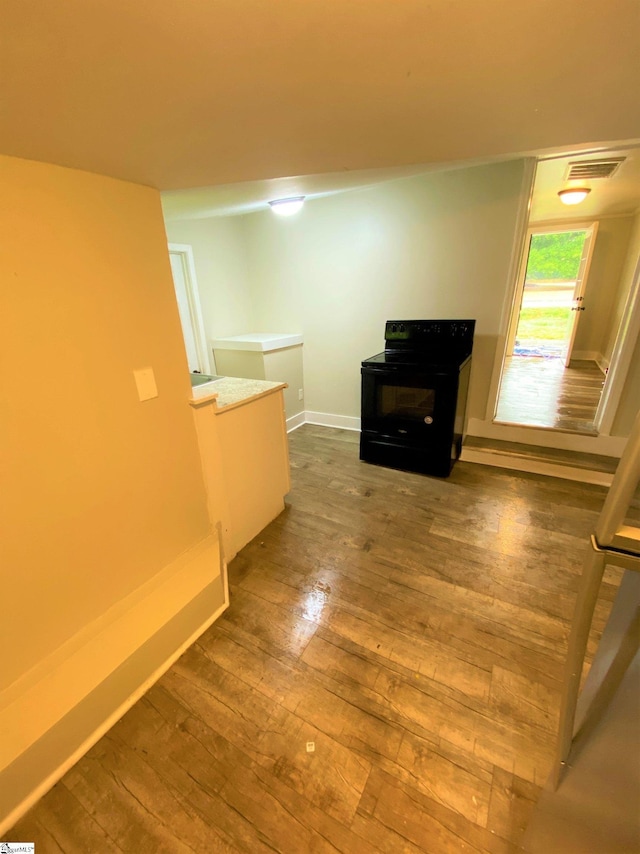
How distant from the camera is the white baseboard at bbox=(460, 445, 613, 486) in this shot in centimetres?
260

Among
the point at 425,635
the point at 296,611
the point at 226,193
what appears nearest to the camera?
the point at 425,635

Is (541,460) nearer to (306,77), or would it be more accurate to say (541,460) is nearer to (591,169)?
(591,169)

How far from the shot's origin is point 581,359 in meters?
6.05

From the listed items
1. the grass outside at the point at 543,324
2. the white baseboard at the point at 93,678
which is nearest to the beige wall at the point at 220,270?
the white baseboard at the point at 93,678

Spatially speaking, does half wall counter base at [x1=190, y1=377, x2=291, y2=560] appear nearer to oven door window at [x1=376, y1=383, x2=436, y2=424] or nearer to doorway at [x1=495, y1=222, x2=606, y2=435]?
oven door window at [x1=376, y1=383, x2=436, y2=424]

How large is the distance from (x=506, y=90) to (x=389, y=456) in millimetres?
2455

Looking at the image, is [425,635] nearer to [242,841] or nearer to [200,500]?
[242,841]


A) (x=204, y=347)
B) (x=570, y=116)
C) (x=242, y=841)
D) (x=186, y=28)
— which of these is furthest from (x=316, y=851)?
(x=204, y=347)

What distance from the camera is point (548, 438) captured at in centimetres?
290

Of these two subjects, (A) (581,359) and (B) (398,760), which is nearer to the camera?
(B) (398,760)

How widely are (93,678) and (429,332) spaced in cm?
299

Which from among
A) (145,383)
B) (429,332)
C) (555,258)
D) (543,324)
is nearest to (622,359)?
(429,332)

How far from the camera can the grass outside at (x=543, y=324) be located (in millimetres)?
7562

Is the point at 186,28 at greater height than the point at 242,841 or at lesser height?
greater
